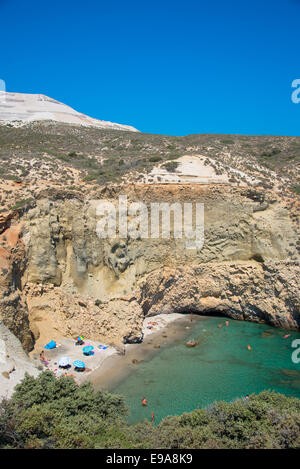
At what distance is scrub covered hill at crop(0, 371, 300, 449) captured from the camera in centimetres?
992

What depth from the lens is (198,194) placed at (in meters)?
28.4

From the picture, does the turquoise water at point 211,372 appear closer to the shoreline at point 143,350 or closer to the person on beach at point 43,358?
the shoreline at point 143,350

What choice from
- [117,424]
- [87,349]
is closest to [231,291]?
[87,349]

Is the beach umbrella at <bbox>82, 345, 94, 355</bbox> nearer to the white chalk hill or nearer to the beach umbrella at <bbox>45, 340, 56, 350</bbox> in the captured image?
the beach umbrella at <bbox>45, 340, 56, 350</bbox>

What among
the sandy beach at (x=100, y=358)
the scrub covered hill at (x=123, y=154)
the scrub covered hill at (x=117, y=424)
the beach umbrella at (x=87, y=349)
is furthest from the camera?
the scrub covered hill at (x=123, y=154)

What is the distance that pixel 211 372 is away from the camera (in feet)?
65.8

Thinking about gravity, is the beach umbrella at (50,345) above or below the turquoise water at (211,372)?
above

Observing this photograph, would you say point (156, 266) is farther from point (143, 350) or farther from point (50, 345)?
point (50, 345)

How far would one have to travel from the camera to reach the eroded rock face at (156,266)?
76.2ft

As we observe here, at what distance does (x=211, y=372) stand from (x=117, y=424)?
9.11 metres

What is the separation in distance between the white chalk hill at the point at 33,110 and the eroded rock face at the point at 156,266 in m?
32.9

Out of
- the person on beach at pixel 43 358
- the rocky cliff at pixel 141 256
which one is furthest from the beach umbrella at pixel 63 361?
the rocky cliff at pixel 141 256

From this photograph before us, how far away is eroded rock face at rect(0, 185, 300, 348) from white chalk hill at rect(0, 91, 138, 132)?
32.9 m
